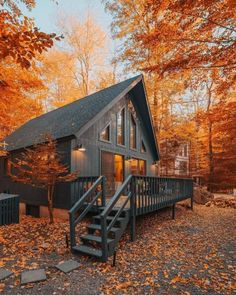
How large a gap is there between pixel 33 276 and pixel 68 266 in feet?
2.07

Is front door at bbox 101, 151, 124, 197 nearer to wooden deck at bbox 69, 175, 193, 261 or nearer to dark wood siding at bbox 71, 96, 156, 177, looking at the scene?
dark wood siding at bbox 71, 96, 156, 177

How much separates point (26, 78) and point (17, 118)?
28.9 ft

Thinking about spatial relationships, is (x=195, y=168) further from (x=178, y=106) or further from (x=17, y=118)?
(x=17, y=118)

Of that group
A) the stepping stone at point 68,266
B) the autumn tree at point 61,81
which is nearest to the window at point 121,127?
the stepping stone at point 68,266

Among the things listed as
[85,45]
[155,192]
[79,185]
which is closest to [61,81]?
[85,45]

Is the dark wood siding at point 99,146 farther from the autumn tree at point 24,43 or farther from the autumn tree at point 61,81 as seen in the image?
the autumn tree at point 61,81

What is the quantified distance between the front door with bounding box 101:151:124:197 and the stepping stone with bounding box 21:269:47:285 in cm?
513

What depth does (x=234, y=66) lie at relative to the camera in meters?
5.72

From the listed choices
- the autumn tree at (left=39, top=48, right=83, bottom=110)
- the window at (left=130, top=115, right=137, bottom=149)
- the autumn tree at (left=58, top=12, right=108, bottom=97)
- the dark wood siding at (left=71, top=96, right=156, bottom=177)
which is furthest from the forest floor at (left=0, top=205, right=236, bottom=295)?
the autumn tree at (left=58, top=12, right=108, bottom=97)

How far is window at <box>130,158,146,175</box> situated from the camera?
11.7 meters

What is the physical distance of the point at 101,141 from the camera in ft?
30.3

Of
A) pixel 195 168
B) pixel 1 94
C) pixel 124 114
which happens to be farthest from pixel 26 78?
pixel 195 168

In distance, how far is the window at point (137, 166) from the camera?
1174cm

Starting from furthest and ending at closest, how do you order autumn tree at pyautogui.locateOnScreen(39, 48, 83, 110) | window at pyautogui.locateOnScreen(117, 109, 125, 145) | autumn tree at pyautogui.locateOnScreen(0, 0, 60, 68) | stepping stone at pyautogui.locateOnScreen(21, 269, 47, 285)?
autumn tree at pyautogui.locateOnScreen(39, 48, 83, 110) → window at pyautogui.locateOnScreen(117, 109, 125, 145) → stepping stone at pyautogui.locateOnScreen(21, 269, 47, 285) → autumn tree at pyautogui.locateOnScreen(0, 0, 60, 68)
